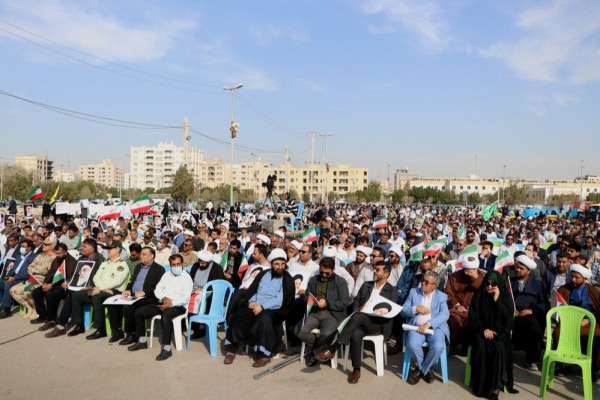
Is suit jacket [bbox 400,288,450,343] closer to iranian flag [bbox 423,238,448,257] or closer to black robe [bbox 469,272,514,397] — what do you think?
black robe [bbox 469,272,514,397]

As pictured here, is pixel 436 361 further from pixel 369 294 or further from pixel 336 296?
pixel 336 296

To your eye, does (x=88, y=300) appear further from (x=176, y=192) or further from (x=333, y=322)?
(x=176, y=192)

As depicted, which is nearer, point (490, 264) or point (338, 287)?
point (338, 287)

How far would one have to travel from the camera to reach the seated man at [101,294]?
7.40 m

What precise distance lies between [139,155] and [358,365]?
16582cm

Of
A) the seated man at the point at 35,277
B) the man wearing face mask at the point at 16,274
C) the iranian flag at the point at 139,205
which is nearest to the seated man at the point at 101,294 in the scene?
the seated man at the point at 35,277

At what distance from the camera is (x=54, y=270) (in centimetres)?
841

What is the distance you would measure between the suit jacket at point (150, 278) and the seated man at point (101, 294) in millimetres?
272

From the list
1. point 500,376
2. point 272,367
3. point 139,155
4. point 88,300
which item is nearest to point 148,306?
point 88,300

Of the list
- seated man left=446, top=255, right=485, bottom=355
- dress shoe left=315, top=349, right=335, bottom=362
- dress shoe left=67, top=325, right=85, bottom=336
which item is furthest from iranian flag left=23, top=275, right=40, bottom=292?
seated man left=446, top=255, right=485, bottom=355

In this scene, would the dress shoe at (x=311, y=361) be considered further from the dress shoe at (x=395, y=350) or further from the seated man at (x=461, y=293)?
the seated man at (x=461, y=293)

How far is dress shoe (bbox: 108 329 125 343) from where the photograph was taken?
721 centimetres

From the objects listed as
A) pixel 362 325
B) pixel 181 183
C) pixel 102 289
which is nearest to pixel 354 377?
pixel 362 325

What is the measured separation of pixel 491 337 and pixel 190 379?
3.53 metres
